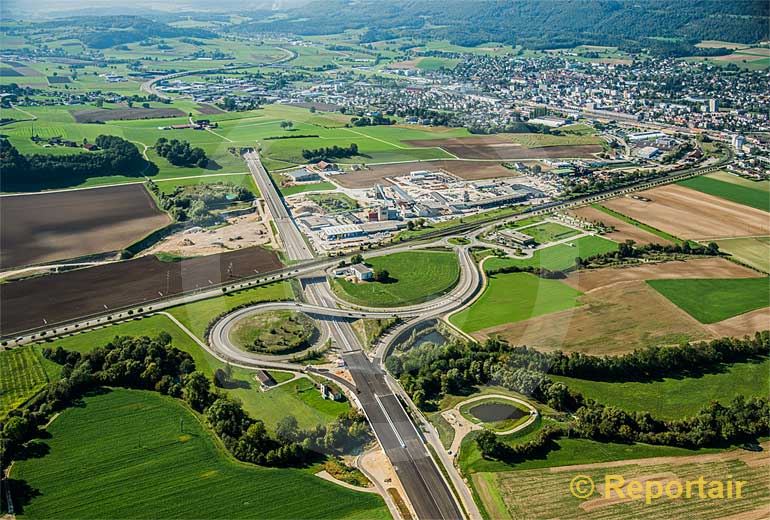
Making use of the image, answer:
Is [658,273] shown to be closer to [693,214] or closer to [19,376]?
[693,214]

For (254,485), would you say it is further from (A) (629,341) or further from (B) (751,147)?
(B) (751,147)

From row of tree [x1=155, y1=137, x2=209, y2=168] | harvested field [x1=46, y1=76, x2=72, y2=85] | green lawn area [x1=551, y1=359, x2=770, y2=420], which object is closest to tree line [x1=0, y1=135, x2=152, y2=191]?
row of tree [x1=155, y1=137, x2=209, y2=168]

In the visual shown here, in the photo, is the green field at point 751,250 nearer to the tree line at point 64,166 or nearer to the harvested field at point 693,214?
the harvested field at point 693,214

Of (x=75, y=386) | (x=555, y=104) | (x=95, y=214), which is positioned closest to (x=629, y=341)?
(x=75, y=386)

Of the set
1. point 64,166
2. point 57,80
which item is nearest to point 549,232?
point 64,166

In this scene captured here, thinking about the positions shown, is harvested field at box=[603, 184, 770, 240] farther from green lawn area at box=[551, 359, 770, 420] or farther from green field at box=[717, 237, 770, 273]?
green lawn area at box=[551, 359, 770, 420]

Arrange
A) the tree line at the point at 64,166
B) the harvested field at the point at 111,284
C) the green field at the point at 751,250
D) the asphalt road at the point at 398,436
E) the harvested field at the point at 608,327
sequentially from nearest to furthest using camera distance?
the asphalt road at the point at 398,436
the harvested field at the point at 608,327
the harvested field at the point at 111,284
the green field at the point at 751,250
the tree line at the point at 64,166

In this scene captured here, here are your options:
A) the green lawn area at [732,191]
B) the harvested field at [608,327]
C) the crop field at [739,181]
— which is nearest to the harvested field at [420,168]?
the green lawn area at [732,191]
